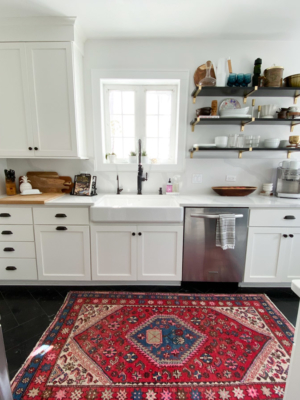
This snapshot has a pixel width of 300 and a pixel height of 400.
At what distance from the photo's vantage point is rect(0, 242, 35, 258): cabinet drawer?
200 cm

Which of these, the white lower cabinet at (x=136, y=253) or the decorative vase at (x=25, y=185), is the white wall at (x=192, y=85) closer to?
the decorative vase at (x=25, y=185)

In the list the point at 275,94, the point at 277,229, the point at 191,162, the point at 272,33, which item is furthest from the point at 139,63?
the point at 277,229

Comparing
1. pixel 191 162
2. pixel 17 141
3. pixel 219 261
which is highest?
pixel 17 141

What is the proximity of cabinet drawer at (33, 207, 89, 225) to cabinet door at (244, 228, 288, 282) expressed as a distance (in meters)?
1.65

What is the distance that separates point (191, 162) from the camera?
8.00ft

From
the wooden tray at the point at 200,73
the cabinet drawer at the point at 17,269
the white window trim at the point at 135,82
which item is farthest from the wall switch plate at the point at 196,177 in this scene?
the cabinet drawer at the point at 17,269

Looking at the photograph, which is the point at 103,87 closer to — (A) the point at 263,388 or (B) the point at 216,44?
(B) the point at 216,44

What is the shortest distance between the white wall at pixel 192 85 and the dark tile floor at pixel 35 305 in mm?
1128

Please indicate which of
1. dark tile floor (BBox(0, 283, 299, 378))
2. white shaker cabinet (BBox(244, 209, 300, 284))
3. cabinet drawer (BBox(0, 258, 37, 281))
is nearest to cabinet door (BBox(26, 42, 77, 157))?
cabinet drawer (BBox(0, 258, 37, 281))

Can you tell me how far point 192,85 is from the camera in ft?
7.54

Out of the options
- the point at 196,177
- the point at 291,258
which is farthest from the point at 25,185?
the point at 291,258

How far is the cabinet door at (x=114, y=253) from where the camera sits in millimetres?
1970

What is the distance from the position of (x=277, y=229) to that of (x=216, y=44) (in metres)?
2.09

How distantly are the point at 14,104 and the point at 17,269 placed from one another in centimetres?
167
